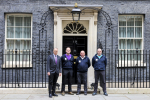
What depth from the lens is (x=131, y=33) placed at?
923 centimetres

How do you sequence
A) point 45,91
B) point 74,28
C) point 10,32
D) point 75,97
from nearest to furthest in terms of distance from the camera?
A: point 75,97 < point 45,91 < point 10,32 < point 74,28

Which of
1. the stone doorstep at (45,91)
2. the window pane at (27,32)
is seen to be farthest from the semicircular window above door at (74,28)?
Answer: the stone doorstep at (45,91)

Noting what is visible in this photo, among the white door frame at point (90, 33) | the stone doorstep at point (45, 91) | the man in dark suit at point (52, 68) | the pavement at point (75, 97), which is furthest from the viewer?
the white door frame at point (90, 33)

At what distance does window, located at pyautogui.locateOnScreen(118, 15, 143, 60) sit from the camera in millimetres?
9173

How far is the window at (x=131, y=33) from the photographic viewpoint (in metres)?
9.17

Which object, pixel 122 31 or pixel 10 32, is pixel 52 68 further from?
pixel 122 31

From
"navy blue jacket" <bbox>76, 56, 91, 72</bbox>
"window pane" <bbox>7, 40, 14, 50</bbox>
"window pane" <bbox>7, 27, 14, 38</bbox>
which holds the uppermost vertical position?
"window pane" <bbox>7, 27, 14, 38</bbox>

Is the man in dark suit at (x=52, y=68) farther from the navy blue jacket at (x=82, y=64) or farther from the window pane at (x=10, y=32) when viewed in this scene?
the window pane at (x=10, y=32)

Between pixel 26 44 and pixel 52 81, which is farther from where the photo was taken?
pixel 26 44

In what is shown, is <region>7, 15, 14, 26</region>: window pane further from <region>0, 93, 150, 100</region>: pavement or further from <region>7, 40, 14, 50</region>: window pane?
<region>0, 93, 150, 100</region>: pavement

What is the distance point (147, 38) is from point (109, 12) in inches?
84.2

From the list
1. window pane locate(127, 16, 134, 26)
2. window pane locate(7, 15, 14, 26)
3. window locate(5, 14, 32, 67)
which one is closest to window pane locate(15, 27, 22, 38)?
window locate(5, 14, 32, 67)

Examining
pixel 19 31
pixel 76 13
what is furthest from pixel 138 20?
Result: pixel 19 31

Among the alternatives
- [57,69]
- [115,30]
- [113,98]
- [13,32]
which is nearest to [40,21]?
[13,32]
